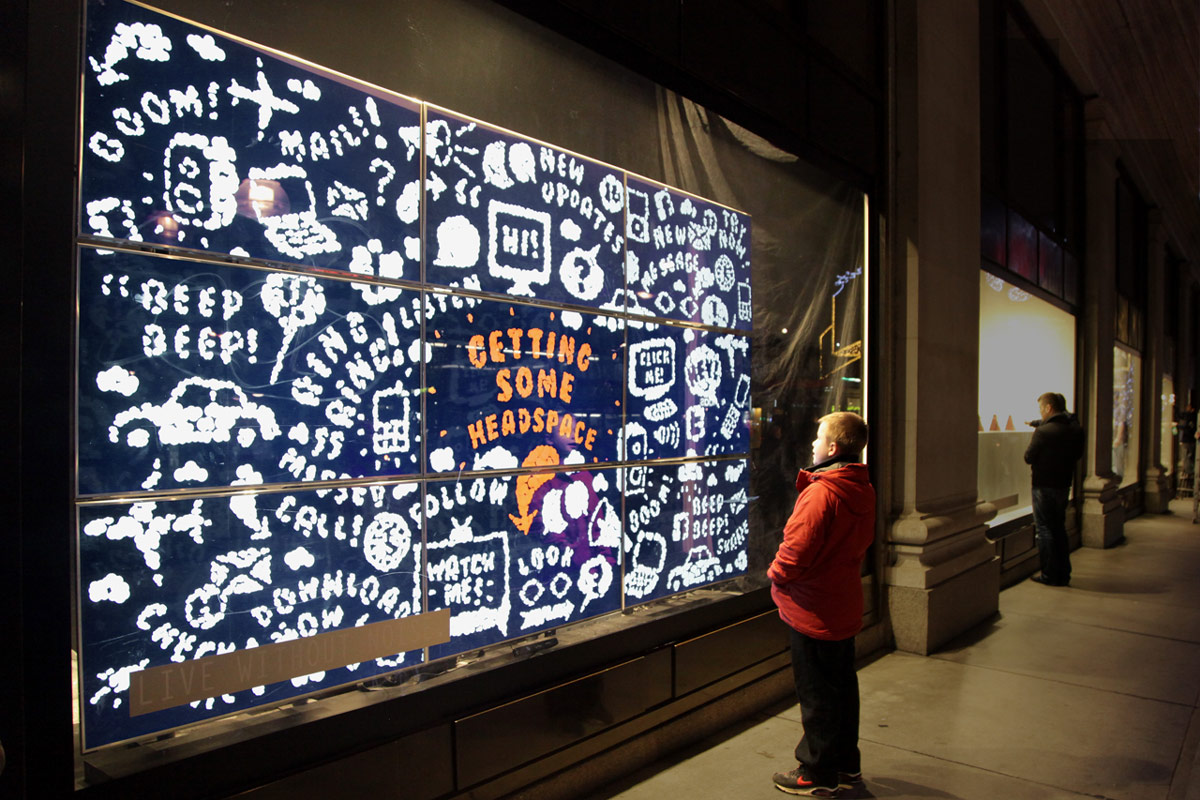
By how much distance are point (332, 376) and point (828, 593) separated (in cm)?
236

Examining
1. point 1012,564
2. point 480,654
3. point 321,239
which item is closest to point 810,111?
point 321,239

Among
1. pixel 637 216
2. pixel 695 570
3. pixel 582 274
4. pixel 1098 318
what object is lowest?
pixel 695 570

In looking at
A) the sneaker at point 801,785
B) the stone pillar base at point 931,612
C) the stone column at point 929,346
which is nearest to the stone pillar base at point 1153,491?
the stone column at point 929,346

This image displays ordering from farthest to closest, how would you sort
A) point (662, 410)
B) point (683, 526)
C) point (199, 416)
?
point (683, 526)
point (662, 410)
point (199, 416)

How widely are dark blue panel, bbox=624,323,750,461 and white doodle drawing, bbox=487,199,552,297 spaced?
77cm

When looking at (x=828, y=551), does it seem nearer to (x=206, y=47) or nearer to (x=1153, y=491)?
(x=206, y=47)

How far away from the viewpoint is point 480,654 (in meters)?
3.46

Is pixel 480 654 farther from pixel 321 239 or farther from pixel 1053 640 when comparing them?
Answer: pixel 1053 640

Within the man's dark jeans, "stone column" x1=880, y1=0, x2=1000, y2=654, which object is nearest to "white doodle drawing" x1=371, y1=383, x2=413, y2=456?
"stone column" x1=880, y1=0, x2=1000, y2=654

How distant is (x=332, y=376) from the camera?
2.96 m

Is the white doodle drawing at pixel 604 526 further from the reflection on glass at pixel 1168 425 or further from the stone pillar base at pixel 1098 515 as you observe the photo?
the reflection on glass at pixel 1168 425

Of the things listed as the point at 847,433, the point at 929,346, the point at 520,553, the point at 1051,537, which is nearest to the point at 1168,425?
the point at 1051,537

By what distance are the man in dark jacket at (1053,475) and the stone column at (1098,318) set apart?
3.68 m

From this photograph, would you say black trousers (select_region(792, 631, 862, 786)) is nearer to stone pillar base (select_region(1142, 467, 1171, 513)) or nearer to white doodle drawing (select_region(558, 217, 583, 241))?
white doodle drawing (select_region(558, 217, 583, 241))
